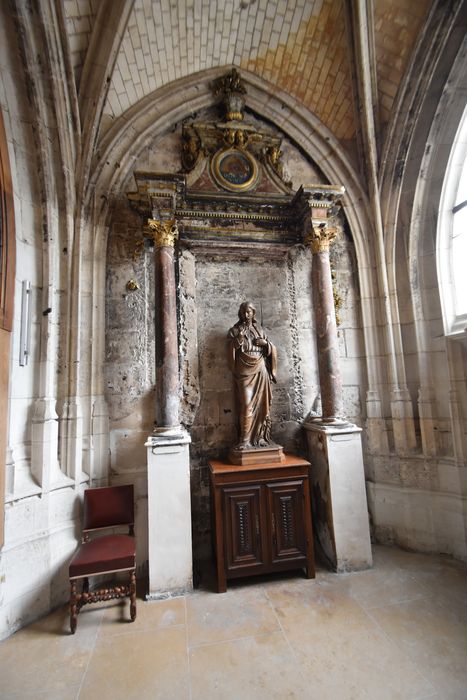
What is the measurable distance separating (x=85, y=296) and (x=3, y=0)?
251 cm

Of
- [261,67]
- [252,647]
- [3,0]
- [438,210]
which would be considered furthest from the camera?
[261,67]

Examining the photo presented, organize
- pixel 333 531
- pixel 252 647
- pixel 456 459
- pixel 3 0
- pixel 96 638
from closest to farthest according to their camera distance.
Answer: pixel 252 647 → pixel 96 638 → pixel 3 0 → pixel 333 531 → pixel 456 459

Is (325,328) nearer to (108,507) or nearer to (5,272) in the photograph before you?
(108,507)

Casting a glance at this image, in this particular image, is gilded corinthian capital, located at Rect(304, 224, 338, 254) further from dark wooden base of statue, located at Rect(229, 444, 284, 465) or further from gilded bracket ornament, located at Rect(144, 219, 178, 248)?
dark wooden base of statue, located at Rect(229, 444, 284, 465)

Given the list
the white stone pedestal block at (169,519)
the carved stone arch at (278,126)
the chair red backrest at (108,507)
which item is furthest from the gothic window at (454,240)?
the chair red backrest at (108,507)

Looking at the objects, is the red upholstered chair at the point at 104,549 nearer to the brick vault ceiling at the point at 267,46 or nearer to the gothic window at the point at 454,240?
the gothic window at the point at 454,240

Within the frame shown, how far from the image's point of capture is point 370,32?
368cm

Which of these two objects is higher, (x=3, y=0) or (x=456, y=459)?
(x=3, y=0)

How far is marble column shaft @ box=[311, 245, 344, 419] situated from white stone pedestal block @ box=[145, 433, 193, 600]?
1.54 metres

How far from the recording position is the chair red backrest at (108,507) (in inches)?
122

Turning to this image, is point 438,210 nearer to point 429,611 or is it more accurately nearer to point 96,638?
point 429,611

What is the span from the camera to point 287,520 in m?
3.10

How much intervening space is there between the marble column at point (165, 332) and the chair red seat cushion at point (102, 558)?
3.23ft

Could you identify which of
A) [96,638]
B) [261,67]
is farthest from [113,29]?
[96,638]
